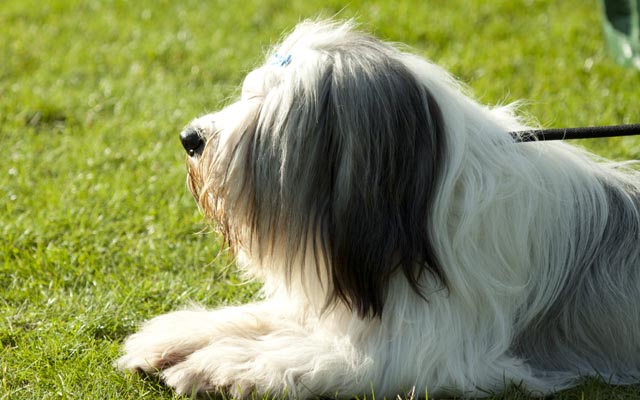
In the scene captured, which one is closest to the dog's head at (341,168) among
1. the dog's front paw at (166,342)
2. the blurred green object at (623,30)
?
the dog's front paw at (166,342)

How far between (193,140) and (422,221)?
A: 2.65 feet

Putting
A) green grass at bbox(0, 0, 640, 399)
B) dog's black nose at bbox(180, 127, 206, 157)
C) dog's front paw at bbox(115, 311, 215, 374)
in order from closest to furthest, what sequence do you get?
dog's black nose at bbox(180, 127, 206, 157) → dog's front paw at bbox(115, 311, 215, 374) → green grass at bbox(0, 0, 640, 399)

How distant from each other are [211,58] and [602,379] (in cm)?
441

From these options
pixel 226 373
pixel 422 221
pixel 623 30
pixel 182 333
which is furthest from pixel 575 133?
pixel 623 30

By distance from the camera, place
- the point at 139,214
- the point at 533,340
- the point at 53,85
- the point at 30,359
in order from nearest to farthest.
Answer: the point at 533,340, the point at 30,359, the point at 139,214, the point at 53,85

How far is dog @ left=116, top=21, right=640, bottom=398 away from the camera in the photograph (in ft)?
9.96

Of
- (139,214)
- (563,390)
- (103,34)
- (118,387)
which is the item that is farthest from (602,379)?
(103,34)

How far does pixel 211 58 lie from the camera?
7.01 meters

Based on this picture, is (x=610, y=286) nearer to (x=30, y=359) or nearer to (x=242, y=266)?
(x=242, y=266)

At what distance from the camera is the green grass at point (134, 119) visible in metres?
3.80

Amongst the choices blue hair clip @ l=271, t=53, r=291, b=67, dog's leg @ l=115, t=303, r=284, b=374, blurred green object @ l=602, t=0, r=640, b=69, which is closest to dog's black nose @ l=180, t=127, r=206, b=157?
blue hair clip @ l=271, t=53, r=291, b=67

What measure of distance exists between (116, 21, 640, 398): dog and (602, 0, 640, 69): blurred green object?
11.4 ft

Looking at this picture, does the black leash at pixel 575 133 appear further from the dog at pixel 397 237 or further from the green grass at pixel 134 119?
the green grass at pixel 134 119

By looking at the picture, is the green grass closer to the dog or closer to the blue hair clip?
the dog
